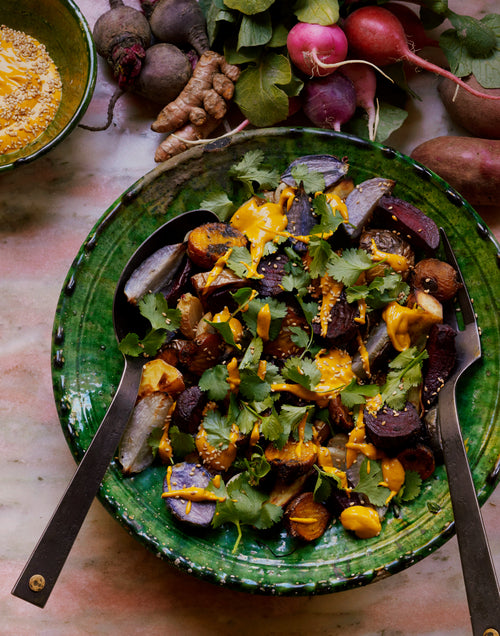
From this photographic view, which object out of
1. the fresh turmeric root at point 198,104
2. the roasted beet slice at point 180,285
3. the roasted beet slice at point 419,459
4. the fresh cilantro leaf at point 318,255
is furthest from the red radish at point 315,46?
the roasted beet slice at point 419,459

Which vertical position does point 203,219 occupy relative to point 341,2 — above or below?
below

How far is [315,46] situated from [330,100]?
14cm

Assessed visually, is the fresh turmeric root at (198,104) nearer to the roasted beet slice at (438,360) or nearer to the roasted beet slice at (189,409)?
the roasted beet slice at (189,409)

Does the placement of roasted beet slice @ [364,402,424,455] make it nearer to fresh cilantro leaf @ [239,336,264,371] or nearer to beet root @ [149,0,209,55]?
fresh cilantro leaf @ [239,336,264,371]

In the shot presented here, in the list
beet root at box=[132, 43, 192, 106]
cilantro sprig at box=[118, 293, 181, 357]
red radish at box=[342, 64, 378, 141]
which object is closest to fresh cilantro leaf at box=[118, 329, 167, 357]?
cilantro sprig at box=[118, 293, 181, 357]

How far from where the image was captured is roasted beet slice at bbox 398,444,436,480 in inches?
56.1

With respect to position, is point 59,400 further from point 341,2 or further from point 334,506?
point 341,2

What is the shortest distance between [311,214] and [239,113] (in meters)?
0.50

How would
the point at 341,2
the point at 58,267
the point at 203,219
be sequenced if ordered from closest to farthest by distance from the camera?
the point at 203,219 → the point at 341,2 → the point at 58,267

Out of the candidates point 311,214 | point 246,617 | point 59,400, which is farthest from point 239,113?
point 246,617

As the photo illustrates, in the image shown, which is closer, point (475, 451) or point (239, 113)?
point (475, 451)

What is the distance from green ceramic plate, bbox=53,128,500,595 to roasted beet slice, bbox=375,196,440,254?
76mm

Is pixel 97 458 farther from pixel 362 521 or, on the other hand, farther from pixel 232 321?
pixel 362 521

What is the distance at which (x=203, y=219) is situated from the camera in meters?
1.55
